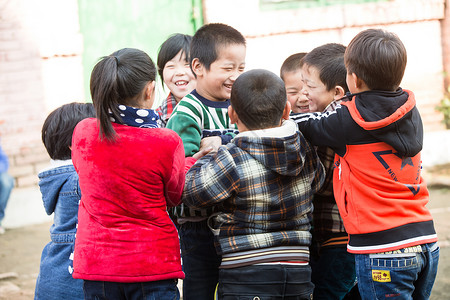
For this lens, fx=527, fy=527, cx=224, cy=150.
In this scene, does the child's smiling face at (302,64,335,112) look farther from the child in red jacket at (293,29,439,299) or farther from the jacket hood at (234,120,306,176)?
the jacket hood at (234,120,306,176)

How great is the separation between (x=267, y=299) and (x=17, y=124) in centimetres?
525

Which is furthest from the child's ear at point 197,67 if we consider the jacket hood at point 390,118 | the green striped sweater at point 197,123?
the jacket hood at point 390,118

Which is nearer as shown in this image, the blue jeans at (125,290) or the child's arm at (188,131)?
the blue jeans at (125,290)

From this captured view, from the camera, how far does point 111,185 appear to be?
6.48ft

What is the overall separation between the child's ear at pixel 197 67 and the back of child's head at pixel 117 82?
40 centimetres

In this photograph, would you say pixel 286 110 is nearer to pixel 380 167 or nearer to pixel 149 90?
pixel 380 167

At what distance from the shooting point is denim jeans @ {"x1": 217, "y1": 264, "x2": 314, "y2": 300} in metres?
2.01

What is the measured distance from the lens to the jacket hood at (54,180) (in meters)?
2.51

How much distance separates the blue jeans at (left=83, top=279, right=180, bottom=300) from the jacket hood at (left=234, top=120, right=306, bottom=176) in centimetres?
62

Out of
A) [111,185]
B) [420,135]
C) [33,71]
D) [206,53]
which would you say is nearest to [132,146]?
[111,185]

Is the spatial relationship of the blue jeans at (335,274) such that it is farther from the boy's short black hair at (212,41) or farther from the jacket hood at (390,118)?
the boy's short black hair at (212,41)

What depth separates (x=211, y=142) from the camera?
7.36ft

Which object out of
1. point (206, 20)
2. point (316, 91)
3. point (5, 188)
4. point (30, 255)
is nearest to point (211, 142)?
point (316, 91)

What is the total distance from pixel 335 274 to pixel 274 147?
71cm
